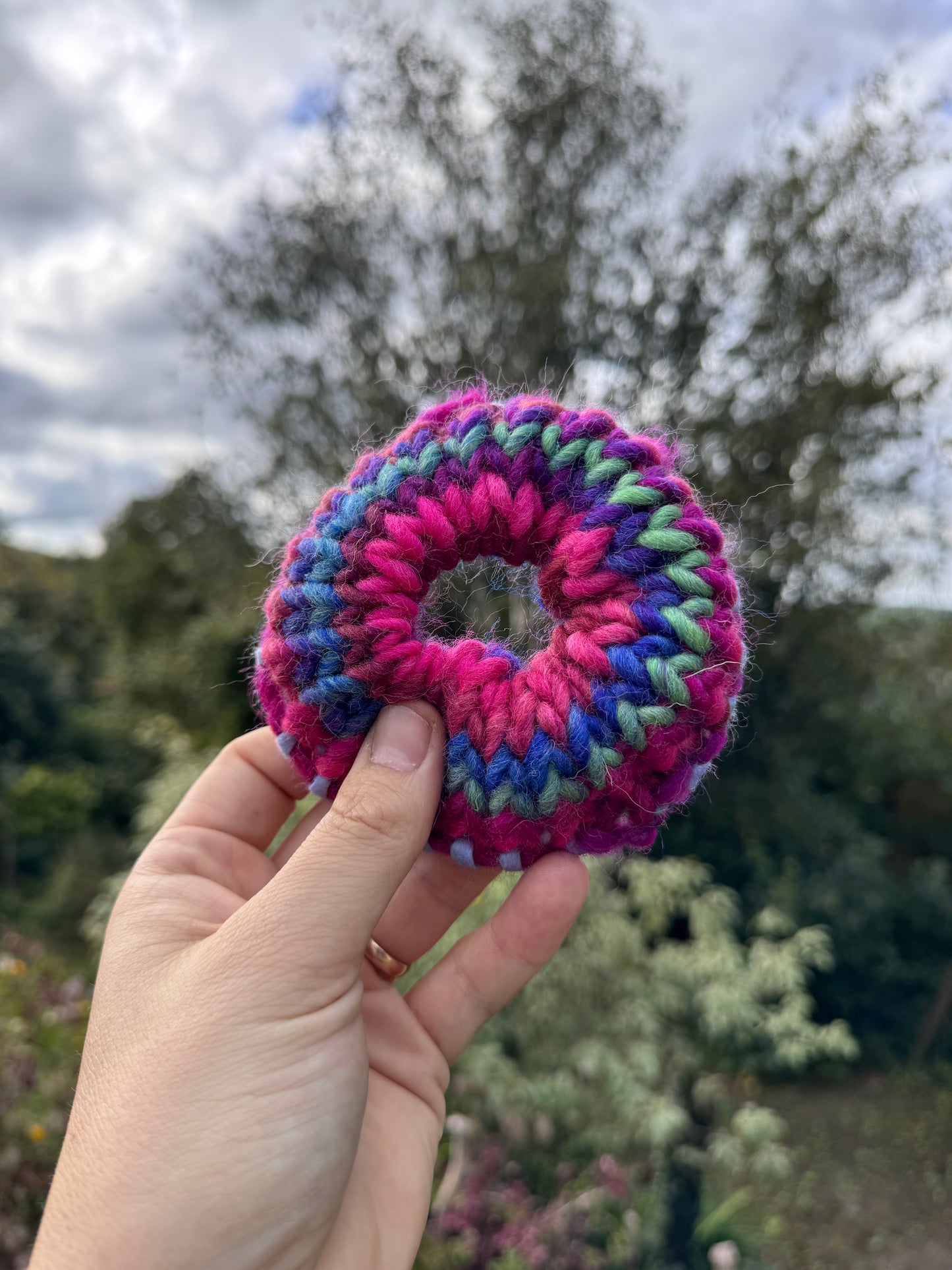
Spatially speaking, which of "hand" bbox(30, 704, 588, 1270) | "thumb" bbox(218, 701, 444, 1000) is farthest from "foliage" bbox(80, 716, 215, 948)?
"thumb" bbox(218, 701, 444, 1000)

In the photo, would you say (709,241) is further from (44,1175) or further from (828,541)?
(44,1175)

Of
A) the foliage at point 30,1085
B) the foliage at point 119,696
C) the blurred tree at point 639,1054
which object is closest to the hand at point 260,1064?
the foliage at point 30,1085

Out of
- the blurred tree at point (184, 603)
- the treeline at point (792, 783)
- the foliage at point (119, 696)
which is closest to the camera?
the blurred tree at point (184, 603)

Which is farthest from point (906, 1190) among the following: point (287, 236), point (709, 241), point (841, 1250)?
point (287, 236)

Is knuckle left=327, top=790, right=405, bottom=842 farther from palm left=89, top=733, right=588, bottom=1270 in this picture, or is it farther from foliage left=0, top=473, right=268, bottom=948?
foliage left=0, top=473, right=268, bottom=948

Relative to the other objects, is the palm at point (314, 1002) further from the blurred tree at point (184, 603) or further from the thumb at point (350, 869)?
the blurred tree at point (184, 603)
